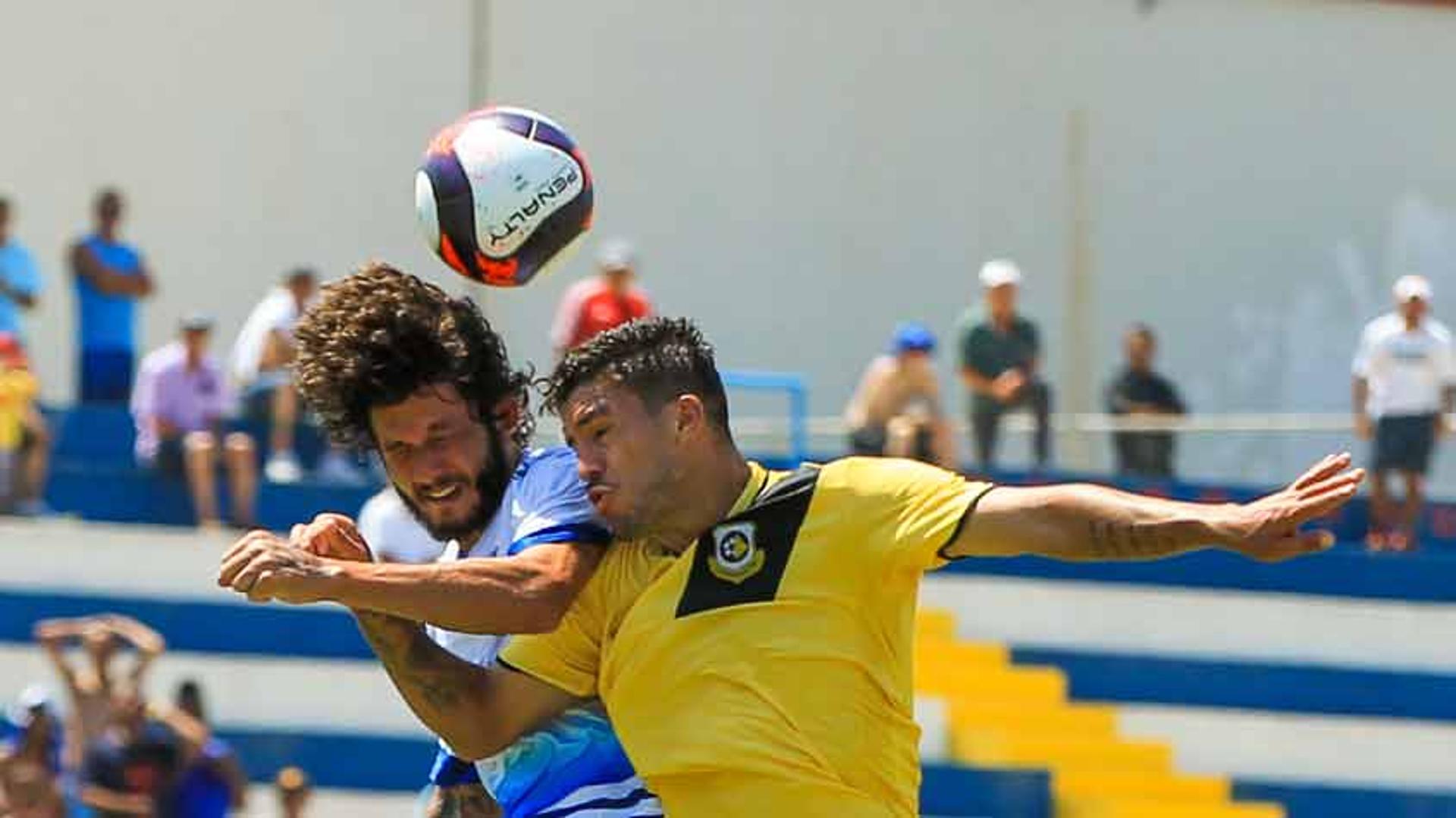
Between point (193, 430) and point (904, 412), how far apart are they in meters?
3.31

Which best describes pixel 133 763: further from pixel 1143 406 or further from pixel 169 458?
pixel 1143 406

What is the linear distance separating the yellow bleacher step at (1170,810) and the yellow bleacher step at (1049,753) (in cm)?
32

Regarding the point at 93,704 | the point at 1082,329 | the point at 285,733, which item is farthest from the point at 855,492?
the point at 1082,329

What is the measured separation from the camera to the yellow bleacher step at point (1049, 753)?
13883 millimetres

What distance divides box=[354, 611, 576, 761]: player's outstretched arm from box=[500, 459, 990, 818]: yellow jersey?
0.59 ft

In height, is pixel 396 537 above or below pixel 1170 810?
above

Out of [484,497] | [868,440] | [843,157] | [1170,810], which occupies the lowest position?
[1170,810]

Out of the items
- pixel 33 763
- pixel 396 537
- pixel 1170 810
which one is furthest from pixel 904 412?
pixel 33 763

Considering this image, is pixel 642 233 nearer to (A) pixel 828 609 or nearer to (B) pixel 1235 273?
(B) pixel 1235 273

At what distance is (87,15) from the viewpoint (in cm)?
1997

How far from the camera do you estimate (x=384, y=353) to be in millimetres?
5199

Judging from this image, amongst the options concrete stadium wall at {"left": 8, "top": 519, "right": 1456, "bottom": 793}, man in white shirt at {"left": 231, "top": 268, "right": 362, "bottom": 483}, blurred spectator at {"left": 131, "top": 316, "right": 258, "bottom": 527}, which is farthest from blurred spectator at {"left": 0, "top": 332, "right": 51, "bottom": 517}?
man in white shirt at {"left": 231, "top": 268, "right": 362, "bottom": 483}

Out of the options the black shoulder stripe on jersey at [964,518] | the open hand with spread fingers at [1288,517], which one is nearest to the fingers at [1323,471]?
the open hand with spread fingers at [1288,517]

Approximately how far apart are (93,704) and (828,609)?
7.68 meters
